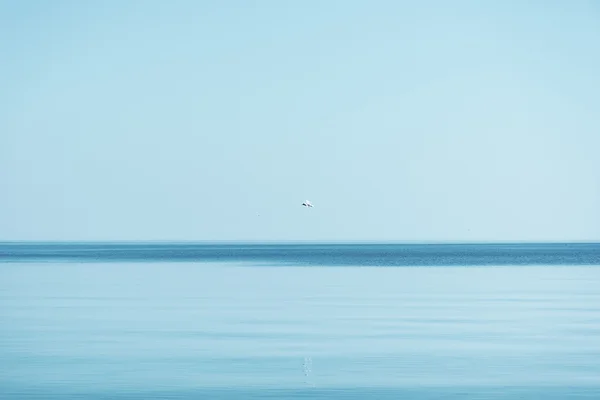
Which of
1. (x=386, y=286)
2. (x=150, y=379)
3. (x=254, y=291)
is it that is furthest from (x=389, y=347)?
(x=386, y=286)

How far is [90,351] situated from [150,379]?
418cm

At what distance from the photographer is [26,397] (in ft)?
54.4

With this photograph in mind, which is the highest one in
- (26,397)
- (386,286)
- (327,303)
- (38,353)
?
(386,286)

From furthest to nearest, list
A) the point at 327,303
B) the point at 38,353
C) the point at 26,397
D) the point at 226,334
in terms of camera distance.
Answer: the point at 327,303, the point at 226,334, the point at 38,353, the point at 26,397

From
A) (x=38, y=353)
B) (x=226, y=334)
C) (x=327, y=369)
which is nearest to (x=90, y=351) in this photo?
(x=38, y=353)

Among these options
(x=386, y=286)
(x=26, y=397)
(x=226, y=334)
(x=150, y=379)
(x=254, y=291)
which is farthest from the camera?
(x=386, y=286)

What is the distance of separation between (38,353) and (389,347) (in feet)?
→ 25.3

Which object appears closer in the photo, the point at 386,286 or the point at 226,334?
the point at 226,334

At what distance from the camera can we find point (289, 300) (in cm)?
3625

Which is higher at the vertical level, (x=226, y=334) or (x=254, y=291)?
(x=254, y=291)

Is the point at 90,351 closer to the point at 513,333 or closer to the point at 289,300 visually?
the point at 513,333

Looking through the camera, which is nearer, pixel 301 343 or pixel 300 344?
pixel 300 344

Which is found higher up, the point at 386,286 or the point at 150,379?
the point at 386,286

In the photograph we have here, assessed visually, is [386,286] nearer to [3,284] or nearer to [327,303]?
[327,303]
